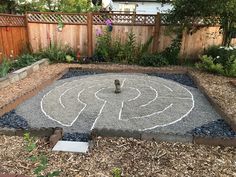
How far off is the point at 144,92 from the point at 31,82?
9.57ft

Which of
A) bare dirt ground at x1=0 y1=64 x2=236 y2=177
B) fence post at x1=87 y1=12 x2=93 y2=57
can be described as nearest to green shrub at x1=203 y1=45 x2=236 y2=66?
fence post at x1=87 y1=12 x2=93 y2=57

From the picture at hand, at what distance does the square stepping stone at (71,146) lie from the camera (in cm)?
297

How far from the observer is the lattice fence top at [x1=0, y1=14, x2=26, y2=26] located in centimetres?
758

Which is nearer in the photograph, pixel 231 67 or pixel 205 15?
pixel 231 67

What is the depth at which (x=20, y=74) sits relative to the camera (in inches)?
246

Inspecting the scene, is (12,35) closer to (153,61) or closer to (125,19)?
(125,19)

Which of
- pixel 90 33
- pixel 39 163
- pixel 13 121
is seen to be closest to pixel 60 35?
pixel 90 33

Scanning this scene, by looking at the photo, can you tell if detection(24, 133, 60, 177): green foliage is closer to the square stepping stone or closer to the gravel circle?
the square stepping stone

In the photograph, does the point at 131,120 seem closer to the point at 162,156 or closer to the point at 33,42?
the point at 162,156

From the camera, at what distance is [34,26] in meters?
8.72

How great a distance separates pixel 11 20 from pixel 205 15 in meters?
6.36

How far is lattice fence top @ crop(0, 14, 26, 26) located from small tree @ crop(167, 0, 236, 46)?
5247mm

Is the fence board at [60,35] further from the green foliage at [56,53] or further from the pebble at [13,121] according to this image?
the pebble at [13,121]

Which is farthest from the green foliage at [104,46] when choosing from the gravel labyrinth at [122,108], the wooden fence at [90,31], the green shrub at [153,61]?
the gravel labyrinth at [122,108]
